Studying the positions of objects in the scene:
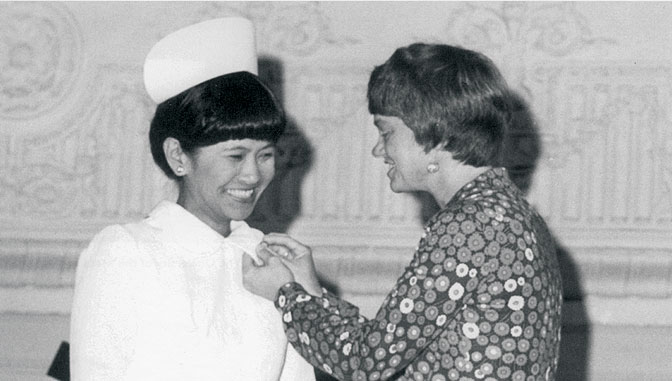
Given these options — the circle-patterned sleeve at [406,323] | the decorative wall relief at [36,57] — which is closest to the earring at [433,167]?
the circle-patterned sleeve at [406,323]

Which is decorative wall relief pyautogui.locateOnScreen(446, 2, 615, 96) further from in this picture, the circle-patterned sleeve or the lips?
the circle-patterned sleeve

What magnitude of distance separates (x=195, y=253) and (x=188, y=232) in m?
0.04

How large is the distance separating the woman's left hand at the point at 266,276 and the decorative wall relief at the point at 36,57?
3.85 feet

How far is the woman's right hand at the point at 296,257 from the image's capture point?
1.91m

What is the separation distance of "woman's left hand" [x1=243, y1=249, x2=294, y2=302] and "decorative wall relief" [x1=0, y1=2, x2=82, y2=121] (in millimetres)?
1174

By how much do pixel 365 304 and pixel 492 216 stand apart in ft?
3.97

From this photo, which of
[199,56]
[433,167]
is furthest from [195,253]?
[433,167]

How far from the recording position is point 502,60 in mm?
2795

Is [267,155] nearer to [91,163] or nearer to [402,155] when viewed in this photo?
[402,155]

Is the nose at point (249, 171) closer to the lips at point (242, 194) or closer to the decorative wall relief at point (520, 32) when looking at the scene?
the lips at point (242, 194)

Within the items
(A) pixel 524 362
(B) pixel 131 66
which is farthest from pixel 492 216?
(B) pixel 131 66

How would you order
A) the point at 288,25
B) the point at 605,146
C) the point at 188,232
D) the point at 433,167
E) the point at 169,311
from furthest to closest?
1. the point at 288,25
2. the point at 605,146
3. the point at 188,232
4. the point at 169,311
5. the point at 433,167

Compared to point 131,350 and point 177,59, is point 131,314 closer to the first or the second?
point 131,350

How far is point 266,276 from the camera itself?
6.34ft
